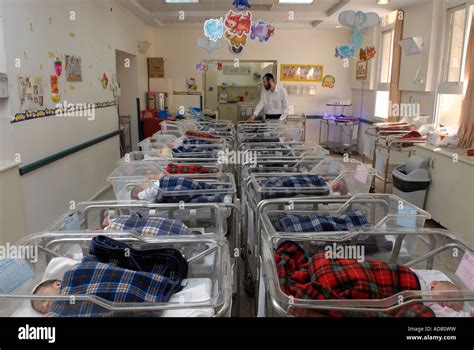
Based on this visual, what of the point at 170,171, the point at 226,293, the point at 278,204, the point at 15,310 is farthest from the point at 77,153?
the point at 226,293

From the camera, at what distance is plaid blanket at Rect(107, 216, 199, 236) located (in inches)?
68.0

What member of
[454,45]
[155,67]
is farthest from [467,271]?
[155,67]

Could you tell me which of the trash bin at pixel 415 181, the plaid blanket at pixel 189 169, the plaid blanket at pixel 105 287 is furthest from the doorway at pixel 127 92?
the plaid blanket at pixel 105 287

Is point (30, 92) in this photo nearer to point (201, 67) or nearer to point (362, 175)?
point (362, 175)

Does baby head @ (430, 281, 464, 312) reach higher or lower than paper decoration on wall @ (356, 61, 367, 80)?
lower

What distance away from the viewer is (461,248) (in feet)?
5.37

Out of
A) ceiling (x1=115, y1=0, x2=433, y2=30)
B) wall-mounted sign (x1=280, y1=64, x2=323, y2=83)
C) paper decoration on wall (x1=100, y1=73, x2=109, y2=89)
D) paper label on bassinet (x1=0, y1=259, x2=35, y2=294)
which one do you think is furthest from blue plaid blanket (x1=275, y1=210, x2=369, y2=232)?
wall-mounted sign (x1=280, y1=64, x2=323, y2=83)

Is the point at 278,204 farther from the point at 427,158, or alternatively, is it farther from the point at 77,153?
the point at 77,153

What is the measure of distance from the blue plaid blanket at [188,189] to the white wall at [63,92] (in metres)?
1.65

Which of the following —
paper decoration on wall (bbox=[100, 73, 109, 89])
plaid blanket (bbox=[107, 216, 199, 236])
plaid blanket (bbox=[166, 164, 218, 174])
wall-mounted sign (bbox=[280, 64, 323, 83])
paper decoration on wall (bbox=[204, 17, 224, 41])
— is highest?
paper decoration on wall (bbox=[204, 17, 224, 41])

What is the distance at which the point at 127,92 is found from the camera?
7.39 metres

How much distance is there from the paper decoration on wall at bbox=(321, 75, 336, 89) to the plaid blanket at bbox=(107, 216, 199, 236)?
7444 millimetres

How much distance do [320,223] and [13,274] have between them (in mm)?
1280

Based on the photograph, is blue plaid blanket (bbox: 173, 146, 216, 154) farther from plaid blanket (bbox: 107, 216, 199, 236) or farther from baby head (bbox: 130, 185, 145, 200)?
plaid blanket (bbox: 107, 216, 199, 236)
